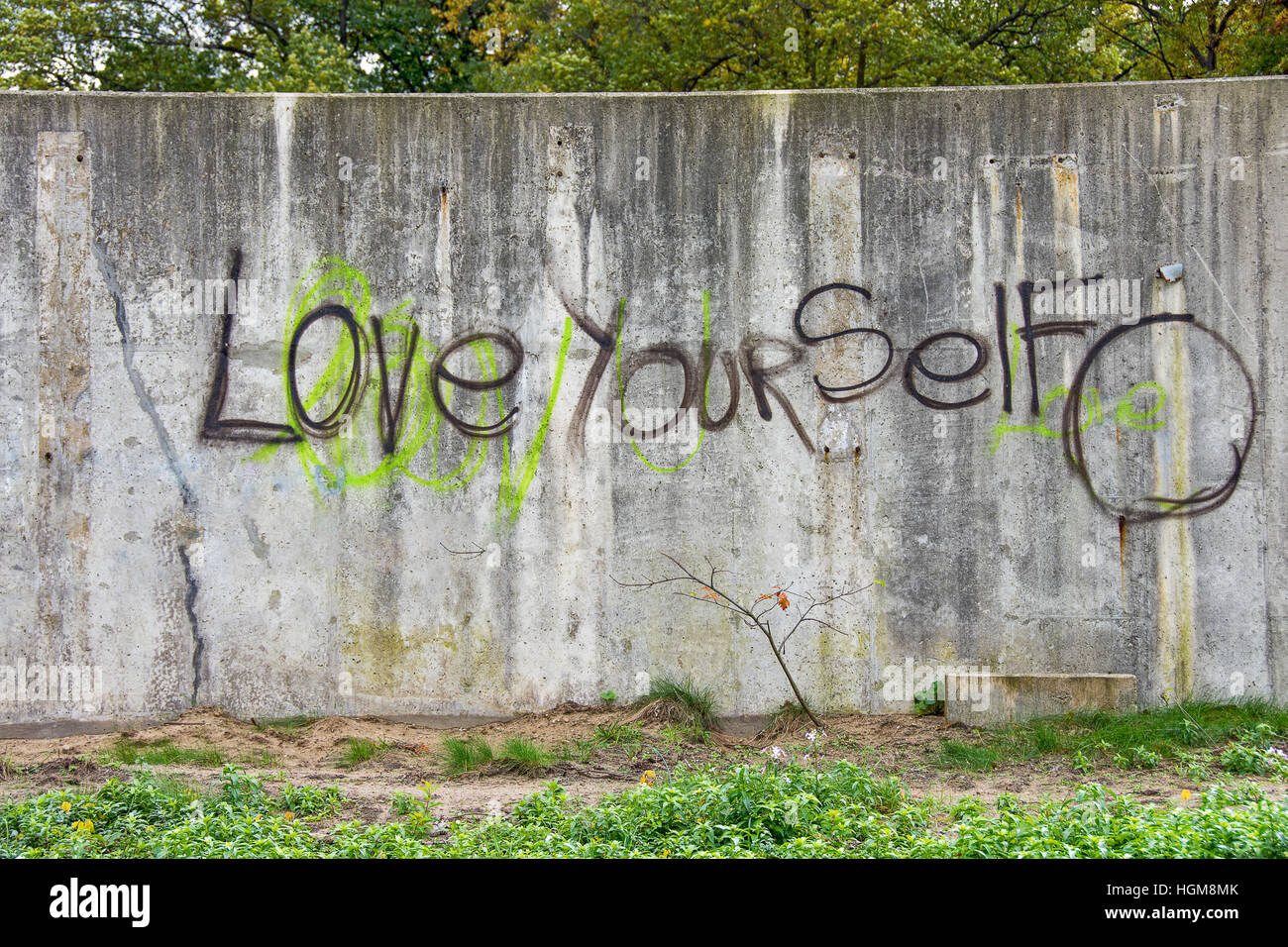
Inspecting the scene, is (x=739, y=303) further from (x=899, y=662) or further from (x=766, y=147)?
(x=899, y=662)

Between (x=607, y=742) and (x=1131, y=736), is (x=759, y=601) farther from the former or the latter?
(x=1131, y=736)

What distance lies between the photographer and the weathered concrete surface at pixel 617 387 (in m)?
4.98

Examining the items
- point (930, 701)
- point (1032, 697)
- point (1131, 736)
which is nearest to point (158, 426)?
point (930, 701)

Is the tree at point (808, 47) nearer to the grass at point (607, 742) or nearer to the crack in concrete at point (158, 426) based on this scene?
the crack in concrete at point (158, 426)

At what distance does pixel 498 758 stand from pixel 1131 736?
2826 mm

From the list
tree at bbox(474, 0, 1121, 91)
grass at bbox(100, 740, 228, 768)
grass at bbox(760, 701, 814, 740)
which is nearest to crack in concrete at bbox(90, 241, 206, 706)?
grass at bbox(100, 740, 228, 768)

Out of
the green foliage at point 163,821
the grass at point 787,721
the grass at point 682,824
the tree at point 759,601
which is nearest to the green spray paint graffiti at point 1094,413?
the tree at point 759,601

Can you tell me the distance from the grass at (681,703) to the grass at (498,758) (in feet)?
1.93

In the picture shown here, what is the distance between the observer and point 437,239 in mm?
5070

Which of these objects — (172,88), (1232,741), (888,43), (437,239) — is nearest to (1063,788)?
(1232,741)

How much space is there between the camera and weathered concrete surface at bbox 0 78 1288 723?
498 cm

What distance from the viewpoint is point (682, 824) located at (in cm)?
339

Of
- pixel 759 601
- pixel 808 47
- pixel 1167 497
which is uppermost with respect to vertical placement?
pixel 808 47

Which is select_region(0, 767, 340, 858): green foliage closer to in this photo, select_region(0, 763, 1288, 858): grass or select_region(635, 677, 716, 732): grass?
select_region(0, 763, 1288, 858): grass
